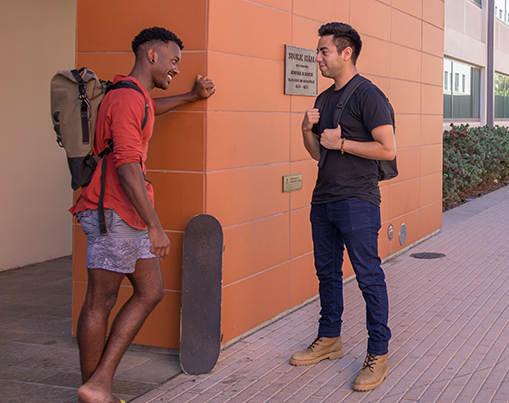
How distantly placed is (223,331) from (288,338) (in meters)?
0.58

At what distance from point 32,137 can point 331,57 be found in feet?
14.8

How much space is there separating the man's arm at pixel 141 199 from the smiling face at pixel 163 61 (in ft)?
1.98

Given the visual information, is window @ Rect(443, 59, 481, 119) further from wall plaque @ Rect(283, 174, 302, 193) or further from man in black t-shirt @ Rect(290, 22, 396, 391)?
man in black t-shirt @ Rect(290, 22, 396, 391)

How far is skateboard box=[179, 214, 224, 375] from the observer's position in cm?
445

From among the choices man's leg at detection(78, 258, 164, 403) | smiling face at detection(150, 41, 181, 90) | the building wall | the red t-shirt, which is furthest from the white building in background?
the red t-shirt

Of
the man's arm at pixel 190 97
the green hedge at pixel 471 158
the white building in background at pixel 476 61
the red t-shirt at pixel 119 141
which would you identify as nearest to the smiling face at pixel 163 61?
the red t-shirt at pixel 119 141

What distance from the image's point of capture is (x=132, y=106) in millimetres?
3377

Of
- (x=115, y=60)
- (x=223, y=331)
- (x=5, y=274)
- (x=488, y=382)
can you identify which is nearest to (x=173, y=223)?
(x=223, y=331)

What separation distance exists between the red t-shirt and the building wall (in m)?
4.06

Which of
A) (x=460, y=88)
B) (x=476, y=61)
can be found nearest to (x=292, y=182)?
(x=460, y=88)

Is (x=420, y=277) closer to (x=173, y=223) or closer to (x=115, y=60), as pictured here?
(x=173, y=223)

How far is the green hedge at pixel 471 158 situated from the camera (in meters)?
13.3

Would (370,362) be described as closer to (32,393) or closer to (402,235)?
(32,393)

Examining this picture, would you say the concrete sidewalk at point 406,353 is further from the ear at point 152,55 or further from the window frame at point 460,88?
the window frame at point 460,88
